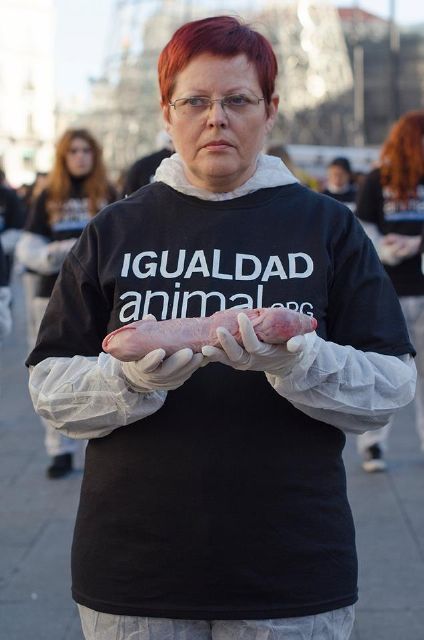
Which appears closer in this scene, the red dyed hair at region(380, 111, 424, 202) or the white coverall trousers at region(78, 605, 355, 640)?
the white coverall trousers at region(78, 605, 355, 640)

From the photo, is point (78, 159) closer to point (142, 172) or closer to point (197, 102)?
point (142, 172)

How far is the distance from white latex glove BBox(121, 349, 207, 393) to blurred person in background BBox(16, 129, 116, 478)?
4.85 m

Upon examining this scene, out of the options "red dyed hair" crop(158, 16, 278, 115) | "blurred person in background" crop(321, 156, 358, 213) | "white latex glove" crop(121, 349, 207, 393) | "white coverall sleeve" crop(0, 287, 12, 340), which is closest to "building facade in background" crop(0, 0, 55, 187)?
"blurred person in background" crop(321, 156, 358, 213)

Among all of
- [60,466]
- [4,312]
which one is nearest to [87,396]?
[4,312]

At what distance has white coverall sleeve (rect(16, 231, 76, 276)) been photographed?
7055 millimetres

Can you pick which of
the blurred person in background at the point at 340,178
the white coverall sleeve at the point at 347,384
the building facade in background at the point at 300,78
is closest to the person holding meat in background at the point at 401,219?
the white coverall sleeve at the point at 347,384

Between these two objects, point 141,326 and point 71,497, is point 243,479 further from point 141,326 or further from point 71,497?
point 71,497

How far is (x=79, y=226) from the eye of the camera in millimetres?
7199

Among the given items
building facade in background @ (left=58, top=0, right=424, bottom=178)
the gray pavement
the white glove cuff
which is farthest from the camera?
building facade in background @ (left=58, top=0, right=424, bottom=178)

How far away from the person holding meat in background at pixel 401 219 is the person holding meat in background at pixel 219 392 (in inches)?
173

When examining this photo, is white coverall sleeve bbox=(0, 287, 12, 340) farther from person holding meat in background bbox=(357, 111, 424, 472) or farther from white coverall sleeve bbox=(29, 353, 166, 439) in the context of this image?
person holding meat in background bbox=(357, 111, 424, 472)

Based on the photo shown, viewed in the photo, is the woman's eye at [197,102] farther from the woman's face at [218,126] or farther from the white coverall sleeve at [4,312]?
the white coverall sleeve at [4,312]

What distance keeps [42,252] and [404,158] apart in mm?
2240

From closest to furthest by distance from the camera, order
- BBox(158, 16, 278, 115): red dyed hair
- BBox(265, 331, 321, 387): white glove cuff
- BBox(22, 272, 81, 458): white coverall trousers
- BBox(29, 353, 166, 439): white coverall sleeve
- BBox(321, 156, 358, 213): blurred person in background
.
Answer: BBox(265, 331, 321, 387): white glove cuff → BBox(29, 353, 166, 439): white coverall sleeve → BBox(158, 16, 278, 115): red dyed hair → BBox(22, 272, 81, 458): white coverall trousers → BBox(321, 156, 358, 213): blurred person in background
